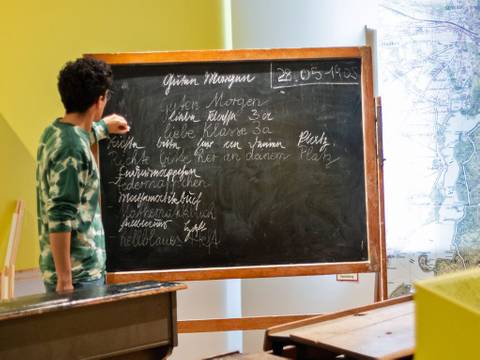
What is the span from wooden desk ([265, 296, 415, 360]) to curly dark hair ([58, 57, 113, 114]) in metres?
1.13

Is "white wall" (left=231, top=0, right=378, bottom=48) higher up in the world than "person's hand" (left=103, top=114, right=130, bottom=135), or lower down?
higher up

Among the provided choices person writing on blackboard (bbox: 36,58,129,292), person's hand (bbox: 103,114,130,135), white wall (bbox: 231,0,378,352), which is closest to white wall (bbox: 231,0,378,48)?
white wall (bbox: 231,0,378,352)

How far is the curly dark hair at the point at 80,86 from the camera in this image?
7.18 feet

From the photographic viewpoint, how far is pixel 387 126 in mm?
3178

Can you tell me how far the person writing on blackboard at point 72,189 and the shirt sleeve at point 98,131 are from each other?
228 millimetres

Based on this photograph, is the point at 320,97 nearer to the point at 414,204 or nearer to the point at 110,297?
the point at 414,204

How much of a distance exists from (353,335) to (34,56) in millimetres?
2181

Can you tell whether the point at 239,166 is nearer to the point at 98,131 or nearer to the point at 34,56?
the point at 98,131

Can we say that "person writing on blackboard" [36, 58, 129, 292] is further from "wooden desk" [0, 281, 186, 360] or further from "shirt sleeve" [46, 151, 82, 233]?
"wooden desk" [0, 281, 186, 360]

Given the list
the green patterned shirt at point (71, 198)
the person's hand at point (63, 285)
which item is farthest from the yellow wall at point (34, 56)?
the person's hand at point (63, 285)

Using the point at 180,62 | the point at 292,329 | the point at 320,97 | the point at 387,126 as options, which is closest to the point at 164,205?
the point at 180,62

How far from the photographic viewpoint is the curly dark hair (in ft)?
7.18

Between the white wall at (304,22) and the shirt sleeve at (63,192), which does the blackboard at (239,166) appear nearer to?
the shirt sleeve at (63,192)

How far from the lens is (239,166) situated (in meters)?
2.63
